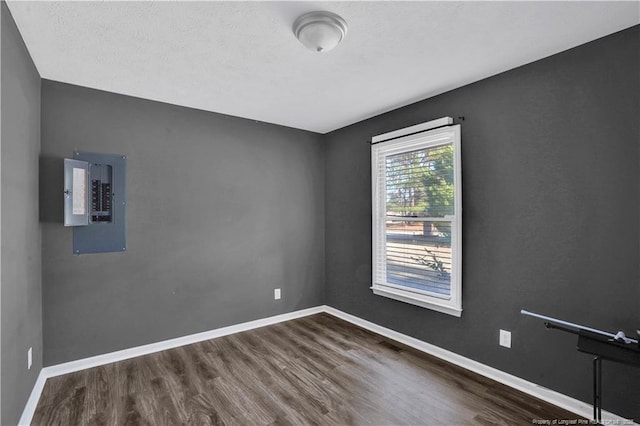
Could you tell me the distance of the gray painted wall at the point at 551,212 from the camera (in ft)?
6.25

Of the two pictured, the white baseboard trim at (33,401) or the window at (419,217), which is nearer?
the white baseboard trim at (33,401)

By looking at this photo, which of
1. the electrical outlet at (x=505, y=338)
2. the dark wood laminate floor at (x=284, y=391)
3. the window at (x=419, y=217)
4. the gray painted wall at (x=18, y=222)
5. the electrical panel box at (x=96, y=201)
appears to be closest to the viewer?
the gray painted wall at (x=18, y=222)

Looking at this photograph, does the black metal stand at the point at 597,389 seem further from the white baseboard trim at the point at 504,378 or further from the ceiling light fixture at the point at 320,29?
the ceiling light fixture at the point at 320,29

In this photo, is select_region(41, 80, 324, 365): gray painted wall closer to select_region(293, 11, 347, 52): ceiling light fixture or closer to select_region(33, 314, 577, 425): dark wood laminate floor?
select_region(33, 314, 577, 425): dark wood laminate floor

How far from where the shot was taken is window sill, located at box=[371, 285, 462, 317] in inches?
109

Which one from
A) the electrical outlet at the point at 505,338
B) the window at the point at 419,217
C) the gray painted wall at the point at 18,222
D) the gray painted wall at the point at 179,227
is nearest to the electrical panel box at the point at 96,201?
the gray painted wall at the point at 179,227

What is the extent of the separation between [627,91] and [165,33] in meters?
2.84

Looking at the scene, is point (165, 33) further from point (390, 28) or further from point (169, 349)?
point (169, 349)

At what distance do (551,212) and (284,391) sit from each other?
234 centimetres

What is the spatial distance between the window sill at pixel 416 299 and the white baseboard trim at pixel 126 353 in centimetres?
123

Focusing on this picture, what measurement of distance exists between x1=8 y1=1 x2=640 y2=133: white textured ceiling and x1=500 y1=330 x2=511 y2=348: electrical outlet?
205 cm

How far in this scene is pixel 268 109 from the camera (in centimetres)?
336

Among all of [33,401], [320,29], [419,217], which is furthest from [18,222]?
[419,217]

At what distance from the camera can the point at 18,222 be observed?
1885mm
